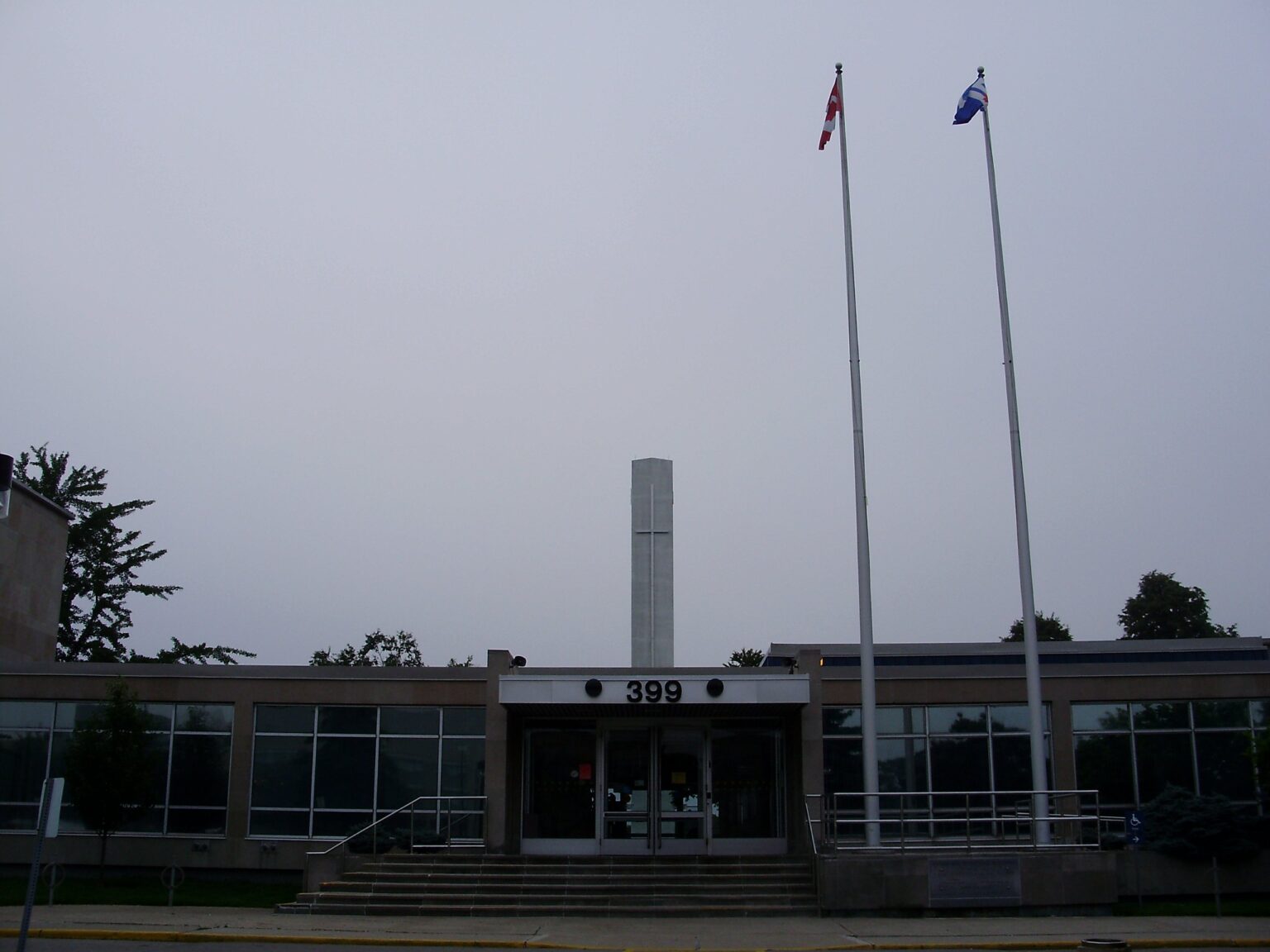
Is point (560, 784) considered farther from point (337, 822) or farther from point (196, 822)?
point (196, 822)

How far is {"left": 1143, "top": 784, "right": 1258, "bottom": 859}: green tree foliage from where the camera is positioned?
878 inches

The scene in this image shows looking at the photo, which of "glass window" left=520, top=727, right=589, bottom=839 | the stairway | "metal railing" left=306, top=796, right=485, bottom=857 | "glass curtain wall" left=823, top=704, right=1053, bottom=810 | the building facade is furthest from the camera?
"glass curtain wall" left=823, top=704, right=1053, bottom=810

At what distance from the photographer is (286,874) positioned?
25.9 m

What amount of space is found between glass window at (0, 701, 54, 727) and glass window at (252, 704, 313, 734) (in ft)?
14.9

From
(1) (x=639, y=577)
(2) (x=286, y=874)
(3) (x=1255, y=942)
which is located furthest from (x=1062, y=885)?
(2) (x=286, y=874)

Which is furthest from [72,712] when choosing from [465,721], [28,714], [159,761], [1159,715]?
[1159,715]

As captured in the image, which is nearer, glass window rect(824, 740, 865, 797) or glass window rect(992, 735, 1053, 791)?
glass window rect(992, 735, 1053, 791)

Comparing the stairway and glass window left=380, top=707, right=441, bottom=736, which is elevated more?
glass window left=380, top=707, right=441, bottom=736

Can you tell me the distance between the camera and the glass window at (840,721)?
1041 inches

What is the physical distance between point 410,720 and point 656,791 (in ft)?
17.9

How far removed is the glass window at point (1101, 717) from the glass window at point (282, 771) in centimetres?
1600

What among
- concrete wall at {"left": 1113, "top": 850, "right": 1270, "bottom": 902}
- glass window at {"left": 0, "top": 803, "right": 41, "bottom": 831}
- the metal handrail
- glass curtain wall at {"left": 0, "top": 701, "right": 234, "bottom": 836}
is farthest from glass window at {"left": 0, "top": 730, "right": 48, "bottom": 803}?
concrete wall at {"left": 1113, "top": 850, "right": 1270, "bottom": 902}

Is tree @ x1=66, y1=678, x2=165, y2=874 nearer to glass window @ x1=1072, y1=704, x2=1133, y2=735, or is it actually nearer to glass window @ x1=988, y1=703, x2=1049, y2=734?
glass window @ x1=988, y1=703, x2=1049, y2=734

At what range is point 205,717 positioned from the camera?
88.3 feet
